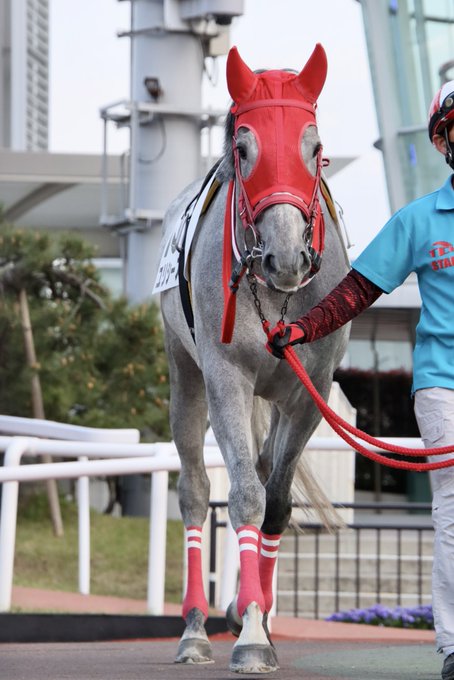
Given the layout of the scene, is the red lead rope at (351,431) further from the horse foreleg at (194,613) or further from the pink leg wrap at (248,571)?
the horse foreleg at (194,613)

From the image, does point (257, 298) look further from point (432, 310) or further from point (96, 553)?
point (96, 553)

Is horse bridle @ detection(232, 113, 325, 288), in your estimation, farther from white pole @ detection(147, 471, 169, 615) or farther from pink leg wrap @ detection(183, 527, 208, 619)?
white pole @ detection(147, 471, 169, 615)

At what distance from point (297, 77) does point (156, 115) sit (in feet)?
37.7

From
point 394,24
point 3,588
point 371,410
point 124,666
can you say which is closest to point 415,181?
point 394,24

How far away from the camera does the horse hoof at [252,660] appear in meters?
4.00

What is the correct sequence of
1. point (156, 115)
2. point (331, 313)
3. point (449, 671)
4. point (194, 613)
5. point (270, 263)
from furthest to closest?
point (156, 115)
point (194, 613)
point (331, 313)
point (270, 263)
point (449, 671)

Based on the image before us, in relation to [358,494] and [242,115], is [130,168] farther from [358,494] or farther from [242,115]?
[242,115]

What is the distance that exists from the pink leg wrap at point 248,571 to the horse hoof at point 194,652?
0.58 m

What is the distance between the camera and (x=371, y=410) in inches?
792

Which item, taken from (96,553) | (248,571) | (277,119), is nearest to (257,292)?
(277,119)

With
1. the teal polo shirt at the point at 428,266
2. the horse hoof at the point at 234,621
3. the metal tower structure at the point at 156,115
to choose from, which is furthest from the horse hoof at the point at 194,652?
the metal tower structure at the point at 156,115

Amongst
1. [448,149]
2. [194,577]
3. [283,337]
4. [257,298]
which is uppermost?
[448,149]

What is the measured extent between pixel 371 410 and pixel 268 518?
1507 centimetres

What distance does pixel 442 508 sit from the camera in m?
3.93
